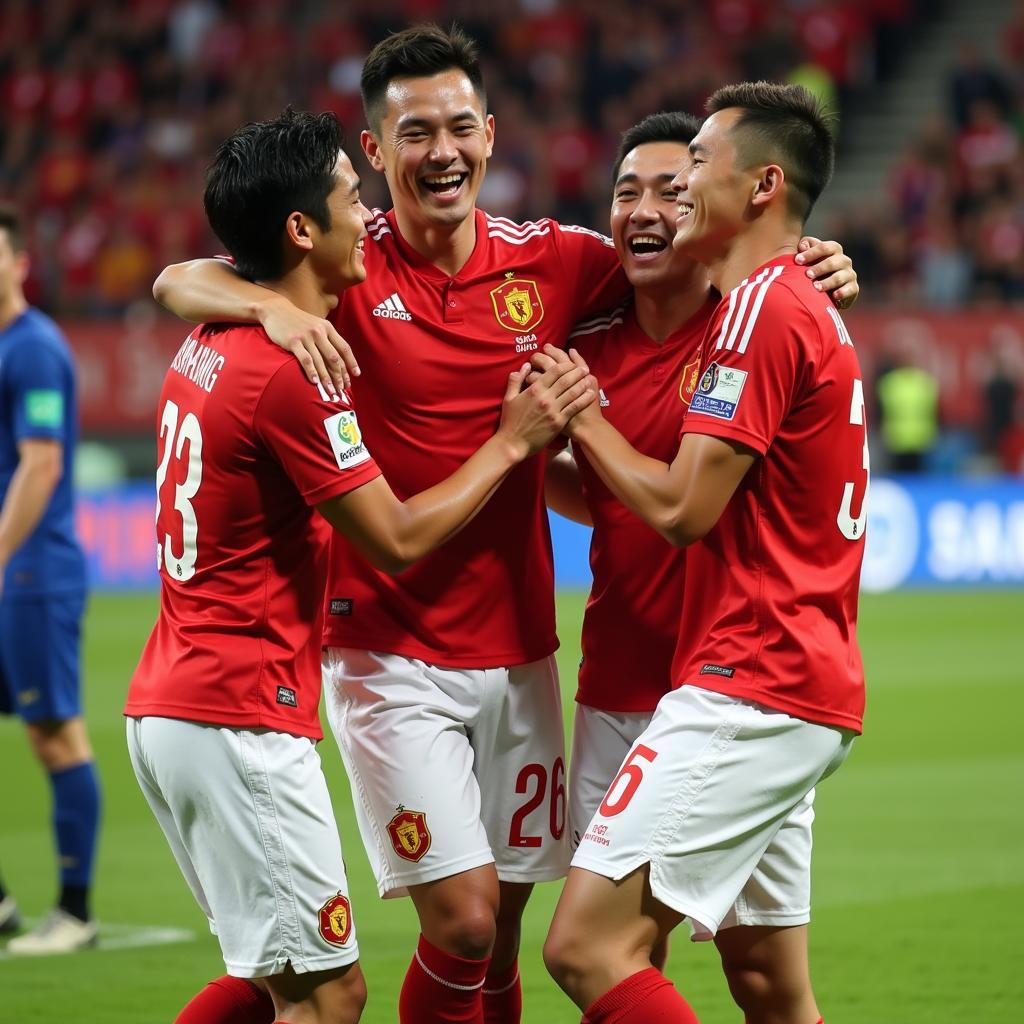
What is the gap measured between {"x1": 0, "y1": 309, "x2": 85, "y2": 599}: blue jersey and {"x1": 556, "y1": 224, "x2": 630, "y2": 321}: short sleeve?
256 centimetres

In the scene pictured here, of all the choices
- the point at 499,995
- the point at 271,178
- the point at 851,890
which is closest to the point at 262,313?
the point at 271,178

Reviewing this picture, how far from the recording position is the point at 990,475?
1830cm

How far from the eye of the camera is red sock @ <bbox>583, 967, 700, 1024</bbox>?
3732mm

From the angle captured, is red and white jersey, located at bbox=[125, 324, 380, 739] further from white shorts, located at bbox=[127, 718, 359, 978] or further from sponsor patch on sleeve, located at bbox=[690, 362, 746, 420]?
sponsor patch on sleeve, located at bbox=[690, 362, 746, 420]

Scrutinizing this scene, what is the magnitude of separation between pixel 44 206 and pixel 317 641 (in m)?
20.4

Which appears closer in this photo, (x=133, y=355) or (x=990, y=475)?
→ (x=990, y=475)

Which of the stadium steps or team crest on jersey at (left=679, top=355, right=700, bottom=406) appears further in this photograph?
the stadium steps

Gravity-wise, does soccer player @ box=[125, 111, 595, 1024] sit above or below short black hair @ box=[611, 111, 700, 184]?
below

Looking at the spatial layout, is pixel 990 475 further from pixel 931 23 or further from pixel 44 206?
pixel 44 206

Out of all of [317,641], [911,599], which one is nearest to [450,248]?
[317,641]

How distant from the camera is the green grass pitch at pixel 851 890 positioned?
569 centimetres

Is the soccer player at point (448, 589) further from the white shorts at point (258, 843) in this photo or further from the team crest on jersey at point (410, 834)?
the white shorts at point (258, 843)

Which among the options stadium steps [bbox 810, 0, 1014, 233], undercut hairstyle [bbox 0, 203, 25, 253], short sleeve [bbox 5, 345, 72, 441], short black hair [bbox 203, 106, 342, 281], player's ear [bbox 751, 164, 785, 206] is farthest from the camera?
stadium steps [bbox 810, 0, 1014, 233]

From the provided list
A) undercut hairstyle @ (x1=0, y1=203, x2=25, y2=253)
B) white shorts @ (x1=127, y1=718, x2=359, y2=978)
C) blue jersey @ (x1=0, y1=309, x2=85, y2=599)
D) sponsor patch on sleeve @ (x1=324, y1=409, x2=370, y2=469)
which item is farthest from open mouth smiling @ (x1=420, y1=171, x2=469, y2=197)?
undercut hairstyle @ (x1=0, y1=203, x2=25, y2=253)
